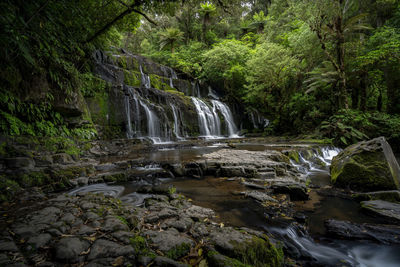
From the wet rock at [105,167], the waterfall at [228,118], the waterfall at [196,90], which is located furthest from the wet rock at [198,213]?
the waterfall at [196,90]

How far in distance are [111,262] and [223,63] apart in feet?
62.4

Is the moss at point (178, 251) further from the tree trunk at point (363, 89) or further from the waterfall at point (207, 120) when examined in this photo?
the tree trunk at point (363, 89)

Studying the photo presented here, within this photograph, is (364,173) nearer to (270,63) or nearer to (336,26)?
(336,26)

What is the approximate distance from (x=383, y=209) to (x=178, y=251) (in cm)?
345

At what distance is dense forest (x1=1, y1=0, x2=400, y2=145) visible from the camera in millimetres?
4410

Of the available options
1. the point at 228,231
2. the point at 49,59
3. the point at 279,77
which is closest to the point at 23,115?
the point at 49,59

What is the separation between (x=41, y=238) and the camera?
68.2 inches

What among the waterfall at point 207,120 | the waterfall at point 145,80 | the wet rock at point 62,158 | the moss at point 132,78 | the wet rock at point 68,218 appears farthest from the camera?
the waterfall at point 145,80

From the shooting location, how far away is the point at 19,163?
3844 mm

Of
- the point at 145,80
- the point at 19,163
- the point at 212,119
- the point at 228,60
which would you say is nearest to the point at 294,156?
the point at 19,163

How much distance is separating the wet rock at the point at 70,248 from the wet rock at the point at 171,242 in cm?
58

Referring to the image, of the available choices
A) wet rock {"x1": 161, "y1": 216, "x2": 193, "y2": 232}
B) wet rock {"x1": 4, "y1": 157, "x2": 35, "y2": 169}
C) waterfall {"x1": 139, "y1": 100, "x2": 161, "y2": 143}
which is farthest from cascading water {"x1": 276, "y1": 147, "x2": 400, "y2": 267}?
waterfall {"x1": 139, "y1": 100, "x2": 161, "y2": 143}

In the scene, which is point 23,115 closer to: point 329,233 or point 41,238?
point 41,238

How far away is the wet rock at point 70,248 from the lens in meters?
1.51
